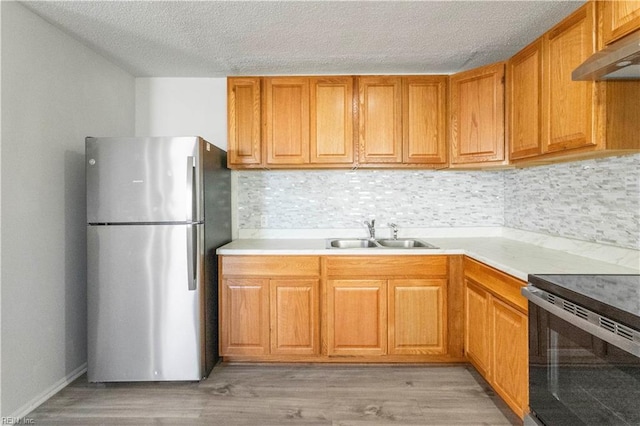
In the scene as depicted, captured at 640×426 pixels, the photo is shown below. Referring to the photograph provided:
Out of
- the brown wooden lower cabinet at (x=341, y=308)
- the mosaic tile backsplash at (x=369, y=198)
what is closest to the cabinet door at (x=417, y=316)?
the brown wooden lower cabinet at (x=341, y=308)

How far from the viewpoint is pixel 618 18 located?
161cm

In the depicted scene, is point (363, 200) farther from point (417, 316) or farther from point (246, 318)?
point (246, 318)

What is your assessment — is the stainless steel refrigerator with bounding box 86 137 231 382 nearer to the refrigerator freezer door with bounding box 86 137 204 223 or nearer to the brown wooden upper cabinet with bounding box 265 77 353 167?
the refrigerator freezer door with bounding box 86 137 204 223

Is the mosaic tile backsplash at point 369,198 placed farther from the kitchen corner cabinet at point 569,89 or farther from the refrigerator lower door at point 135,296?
the kitchen corner cabinet at point 569,89

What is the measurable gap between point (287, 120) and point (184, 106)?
1.04 m

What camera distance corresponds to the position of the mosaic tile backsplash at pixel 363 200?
329 centimetres

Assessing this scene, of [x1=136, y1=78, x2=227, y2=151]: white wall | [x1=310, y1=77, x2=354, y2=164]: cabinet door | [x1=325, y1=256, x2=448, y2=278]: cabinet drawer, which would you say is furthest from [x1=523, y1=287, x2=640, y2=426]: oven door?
[x1=136, y1=78, x2=227, y2=151]: white wall

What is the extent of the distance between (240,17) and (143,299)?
73.8 inches

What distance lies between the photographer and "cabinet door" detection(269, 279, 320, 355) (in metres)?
2.70

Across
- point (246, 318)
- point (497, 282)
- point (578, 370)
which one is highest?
point (497, 282)

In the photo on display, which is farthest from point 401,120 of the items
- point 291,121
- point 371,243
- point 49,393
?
point 49,393

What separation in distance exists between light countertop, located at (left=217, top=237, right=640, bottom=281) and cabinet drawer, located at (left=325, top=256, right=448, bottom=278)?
4cm

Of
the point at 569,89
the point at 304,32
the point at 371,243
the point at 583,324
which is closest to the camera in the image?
the point at 583,324

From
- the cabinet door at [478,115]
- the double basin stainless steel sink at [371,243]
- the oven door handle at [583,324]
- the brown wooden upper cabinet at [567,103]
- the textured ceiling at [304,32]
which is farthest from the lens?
the double basin stainless steel sink at [371,243]
